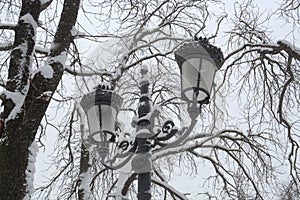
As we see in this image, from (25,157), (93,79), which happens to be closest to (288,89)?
(93,79)

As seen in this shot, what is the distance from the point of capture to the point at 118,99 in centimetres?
371

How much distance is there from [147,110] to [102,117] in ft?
1.23

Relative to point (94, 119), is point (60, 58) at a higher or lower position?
higher

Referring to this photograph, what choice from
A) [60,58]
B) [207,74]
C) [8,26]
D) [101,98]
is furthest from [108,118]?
[8,26]

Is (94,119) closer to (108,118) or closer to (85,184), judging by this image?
(108,118)

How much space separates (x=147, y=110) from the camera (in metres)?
3.60

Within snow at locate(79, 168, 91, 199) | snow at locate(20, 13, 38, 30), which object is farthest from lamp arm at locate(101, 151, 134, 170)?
snow at locate(79, 168, 91, 199)

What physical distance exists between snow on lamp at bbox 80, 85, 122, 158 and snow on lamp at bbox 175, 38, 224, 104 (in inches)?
25.6

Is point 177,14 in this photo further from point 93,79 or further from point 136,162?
point 136,162

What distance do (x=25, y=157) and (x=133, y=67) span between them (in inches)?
190

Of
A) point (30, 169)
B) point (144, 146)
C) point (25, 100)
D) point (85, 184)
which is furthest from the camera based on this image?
point (85, 184)

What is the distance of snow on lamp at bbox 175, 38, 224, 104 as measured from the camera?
324cm

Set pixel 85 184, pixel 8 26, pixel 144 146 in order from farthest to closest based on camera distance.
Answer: pixel 85 184, pixel 8 26, pixel 144 146

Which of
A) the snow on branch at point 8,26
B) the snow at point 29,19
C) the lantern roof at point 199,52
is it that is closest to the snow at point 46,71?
the snow at point 29,19
